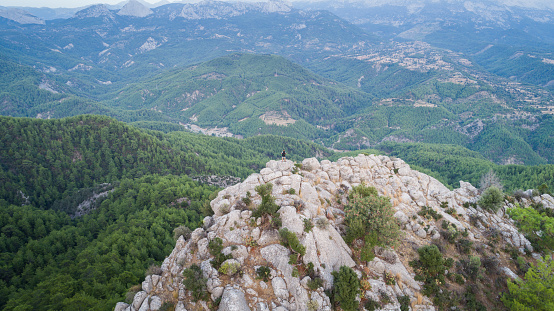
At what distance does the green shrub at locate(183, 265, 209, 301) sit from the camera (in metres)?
28.7

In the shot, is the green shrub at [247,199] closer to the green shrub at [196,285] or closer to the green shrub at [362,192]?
the green shrub at [196,285]

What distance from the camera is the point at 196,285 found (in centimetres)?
2881

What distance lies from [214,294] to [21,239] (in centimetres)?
8453

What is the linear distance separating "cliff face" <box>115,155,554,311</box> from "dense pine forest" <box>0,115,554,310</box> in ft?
38.5

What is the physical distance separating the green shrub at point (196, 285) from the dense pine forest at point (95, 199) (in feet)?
55.1

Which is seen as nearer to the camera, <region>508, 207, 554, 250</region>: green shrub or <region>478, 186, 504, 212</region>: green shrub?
<region>508, 207, 554, 250</region>: green shrub

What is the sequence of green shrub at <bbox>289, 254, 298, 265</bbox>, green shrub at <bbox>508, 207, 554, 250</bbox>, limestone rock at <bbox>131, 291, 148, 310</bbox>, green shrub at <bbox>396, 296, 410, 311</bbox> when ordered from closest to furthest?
1. green shrub at <bbox>396, 296, 410, 311</bbox>
2. limestone rock at <bbox>131, 291, 148, 310</bbox>
3. green shrub at <bbox>289, 254, 298, 265</bbox>
4. green shrub at <bbox>508, 207, 554, 250</bbox>

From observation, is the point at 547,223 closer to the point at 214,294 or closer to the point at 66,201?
the point at 214,294

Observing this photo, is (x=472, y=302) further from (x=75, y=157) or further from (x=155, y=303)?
(x=75, y=157)

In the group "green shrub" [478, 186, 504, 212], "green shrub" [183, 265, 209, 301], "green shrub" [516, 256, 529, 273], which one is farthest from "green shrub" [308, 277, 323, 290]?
"green shrub" [478, 186, 504, 212]

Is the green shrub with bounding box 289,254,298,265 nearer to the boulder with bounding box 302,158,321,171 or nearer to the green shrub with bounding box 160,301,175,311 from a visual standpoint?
the green shrub with bounding box 160,301,175,311

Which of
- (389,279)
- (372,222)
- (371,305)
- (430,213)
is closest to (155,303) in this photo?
(371,305)

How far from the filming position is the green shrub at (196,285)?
94.1 ft

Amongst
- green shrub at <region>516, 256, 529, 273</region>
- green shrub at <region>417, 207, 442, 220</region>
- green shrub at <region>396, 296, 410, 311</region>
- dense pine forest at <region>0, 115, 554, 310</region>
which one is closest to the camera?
green shrub at <region>396, 296, 410, 311</region>
